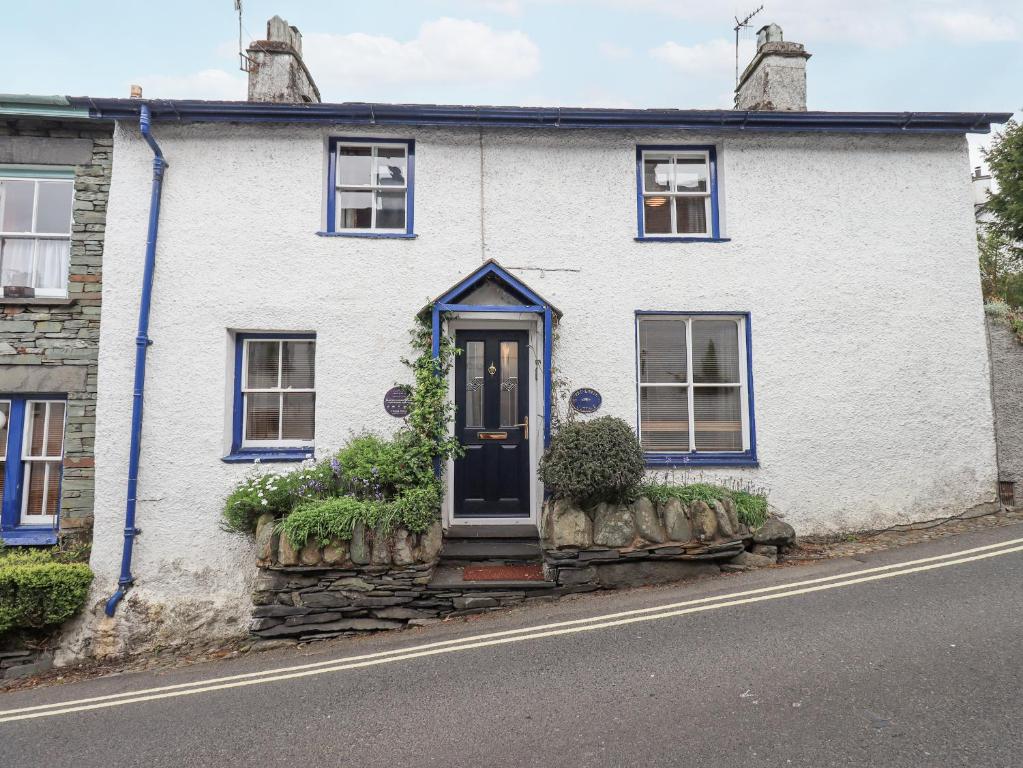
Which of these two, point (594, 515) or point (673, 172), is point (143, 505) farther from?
point (673, 172)

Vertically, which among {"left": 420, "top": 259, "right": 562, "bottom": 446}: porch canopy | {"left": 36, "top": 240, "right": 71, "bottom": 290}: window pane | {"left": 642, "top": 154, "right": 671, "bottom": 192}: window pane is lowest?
{"left": 420, "top": 259, "right": 562, "bottom": 446}: porch canopy

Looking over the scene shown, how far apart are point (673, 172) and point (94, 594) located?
9017 mm

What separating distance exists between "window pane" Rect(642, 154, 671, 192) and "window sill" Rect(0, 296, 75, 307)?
755 centimetres

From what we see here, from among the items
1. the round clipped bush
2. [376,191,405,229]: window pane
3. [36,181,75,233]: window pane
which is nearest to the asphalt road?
the round clipped bush

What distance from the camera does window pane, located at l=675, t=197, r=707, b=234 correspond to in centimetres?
764

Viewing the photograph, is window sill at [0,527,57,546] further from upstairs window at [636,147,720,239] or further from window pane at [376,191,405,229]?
upstairs window at [636,147,720,239]

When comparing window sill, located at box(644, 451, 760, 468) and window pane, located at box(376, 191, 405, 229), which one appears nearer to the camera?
window sill, located at box(644, 451, 760, 468)

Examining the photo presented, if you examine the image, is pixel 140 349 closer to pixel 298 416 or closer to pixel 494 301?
pixel 298 416

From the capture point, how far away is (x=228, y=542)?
22.0ft

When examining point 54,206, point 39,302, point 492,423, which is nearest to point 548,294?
point 492,423

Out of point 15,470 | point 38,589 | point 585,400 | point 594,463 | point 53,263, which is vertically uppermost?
point 53,263

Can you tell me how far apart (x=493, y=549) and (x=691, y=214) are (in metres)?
5.18

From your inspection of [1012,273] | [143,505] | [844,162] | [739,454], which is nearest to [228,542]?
[143,505]

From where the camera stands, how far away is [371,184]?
746cm
